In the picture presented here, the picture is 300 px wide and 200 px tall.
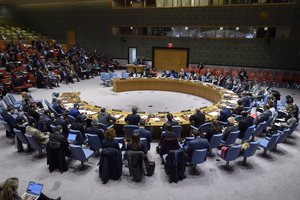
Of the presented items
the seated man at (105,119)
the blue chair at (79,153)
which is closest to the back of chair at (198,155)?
the blue chair at (79,153)

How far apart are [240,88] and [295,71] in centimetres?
725

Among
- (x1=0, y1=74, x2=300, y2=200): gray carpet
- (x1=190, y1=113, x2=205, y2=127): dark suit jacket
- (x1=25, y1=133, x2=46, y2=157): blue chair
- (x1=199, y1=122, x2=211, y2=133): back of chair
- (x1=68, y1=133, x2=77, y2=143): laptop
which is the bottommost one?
(x1=0, y1=74, x2=300, y2=200): gray carpet

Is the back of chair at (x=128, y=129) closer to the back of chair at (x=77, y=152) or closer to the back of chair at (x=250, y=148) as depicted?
the back of chair at (x=77, y=152)

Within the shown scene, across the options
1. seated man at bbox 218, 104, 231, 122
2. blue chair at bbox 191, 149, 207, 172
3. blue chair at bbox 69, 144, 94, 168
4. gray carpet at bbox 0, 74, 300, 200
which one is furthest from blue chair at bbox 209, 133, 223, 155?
blue chair at bbox 69, 144, 94, 168

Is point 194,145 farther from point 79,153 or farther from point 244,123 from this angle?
point 79,153

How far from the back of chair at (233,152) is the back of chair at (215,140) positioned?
74 cm

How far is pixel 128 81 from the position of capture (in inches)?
665

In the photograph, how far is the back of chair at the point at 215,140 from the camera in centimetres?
750

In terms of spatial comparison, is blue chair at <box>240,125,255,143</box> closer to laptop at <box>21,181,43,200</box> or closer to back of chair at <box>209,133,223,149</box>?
back of chair at <box>209,133,223,149</box>

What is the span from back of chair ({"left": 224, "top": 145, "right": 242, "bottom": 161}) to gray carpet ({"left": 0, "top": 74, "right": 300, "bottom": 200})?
0.41 m

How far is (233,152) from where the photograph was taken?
22.6 ft

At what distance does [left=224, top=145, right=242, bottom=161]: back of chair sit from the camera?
6.79 m

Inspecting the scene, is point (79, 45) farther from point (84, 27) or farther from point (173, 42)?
point (173, 42)

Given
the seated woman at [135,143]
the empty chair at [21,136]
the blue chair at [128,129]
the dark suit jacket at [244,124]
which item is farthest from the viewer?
the dark suit jacket at [244,124]
